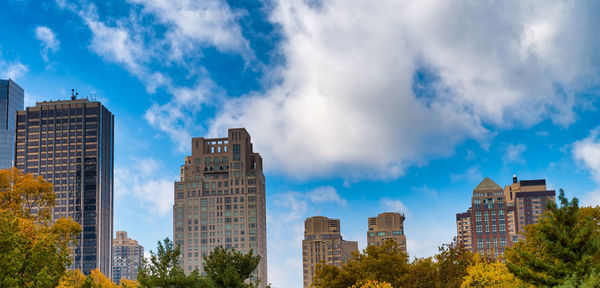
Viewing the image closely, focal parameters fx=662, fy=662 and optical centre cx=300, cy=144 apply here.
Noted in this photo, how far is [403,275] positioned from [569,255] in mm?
26953

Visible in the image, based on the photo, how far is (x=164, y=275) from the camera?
1550 inches

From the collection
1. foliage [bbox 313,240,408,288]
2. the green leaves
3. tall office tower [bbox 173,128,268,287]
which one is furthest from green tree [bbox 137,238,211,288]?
tall office tower [bbox 173,128,268,287]

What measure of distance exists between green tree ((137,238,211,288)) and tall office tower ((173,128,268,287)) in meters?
143

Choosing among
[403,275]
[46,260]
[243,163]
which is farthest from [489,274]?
[243,163]

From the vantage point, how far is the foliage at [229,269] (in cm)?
4309

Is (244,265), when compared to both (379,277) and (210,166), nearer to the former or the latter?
(379,277)

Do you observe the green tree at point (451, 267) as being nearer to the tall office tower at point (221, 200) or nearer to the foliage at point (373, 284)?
the foliage at point (373, 284)

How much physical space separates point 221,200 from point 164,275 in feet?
491

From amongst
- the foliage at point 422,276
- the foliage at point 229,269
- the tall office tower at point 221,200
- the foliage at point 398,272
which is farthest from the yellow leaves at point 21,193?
the tall office tower at point 221,200

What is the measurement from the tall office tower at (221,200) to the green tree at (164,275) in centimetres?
14349

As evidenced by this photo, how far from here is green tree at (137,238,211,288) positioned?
39000 mm

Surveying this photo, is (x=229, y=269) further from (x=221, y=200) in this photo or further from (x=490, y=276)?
(x=221, y=200)

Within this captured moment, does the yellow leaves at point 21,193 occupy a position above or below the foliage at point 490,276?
above

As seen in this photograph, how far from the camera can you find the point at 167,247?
40000 mm
